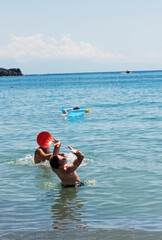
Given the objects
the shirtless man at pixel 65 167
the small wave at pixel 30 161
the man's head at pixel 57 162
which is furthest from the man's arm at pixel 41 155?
the man's head at pixel 57 162

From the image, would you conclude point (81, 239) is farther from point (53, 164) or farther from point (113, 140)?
point (113, 140)

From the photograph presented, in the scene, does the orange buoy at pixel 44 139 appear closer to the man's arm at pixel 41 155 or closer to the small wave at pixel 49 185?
the man's arm at pixel 41 155

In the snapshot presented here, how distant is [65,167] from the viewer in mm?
9539

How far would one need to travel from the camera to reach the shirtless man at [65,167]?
29.6 feet

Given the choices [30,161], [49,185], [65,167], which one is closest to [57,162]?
[65,167]

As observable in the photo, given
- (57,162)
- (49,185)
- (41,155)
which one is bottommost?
(49,185)

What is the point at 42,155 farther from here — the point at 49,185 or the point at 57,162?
the point at 57,162

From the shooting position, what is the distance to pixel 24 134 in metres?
19.9

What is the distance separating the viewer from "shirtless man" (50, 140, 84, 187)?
9.02 m

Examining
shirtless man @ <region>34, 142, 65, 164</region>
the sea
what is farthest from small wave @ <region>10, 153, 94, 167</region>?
shirtless man @ <region>34, 142, 65, 164</region>

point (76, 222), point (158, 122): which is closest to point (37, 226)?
point (76, 222)

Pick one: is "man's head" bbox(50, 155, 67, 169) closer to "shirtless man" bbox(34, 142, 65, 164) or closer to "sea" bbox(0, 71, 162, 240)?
"sea" bbox(0, 71, 162, 240)

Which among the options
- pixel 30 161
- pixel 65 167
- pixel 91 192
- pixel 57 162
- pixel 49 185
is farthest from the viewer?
pixel 30 161

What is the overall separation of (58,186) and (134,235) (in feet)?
13.1
